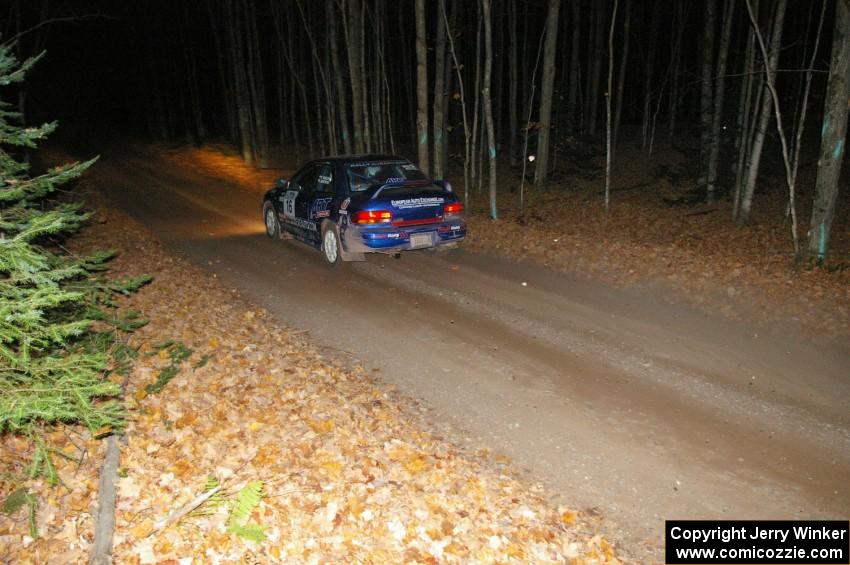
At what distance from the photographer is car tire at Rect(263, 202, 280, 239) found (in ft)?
41.5

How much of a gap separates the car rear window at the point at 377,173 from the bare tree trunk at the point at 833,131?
276 inches

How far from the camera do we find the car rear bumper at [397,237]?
372 inches

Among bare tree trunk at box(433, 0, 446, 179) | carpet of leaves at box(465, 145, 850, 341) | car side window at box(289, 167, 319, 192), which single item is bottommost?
carpet of leaves at box(465, 145, 850, 341)

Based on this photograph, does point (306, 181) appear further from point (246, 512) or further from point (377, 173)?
point (246, 512)

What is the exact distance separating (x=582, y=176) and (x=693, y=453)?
60.0ft

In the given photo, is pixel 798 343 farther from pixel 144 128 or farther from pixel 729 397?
pixel 144 128

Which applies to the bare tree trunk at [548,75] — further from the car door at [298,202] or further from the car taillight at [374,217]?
the car taillight at [374,217]

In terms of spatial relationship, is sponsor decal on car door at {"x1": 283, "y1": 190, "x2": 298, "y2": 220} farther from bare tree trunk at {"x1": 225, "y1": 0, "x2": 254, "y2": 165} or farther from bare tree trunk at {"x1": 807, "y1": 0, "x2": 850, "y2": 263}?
bare tree trunk at {"x1": 225, "y1": 0, "x2": 254, "y2": 165}

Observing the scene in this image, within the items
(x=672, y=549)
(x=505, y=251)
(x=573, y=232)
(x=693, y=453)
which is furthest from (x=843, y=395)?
(x=573, y=232)

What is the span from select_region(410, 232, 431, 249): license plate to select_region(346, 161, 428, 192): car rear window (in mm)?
1248

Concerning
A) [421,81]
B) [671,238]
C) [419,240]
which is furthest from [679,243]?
[421,81]

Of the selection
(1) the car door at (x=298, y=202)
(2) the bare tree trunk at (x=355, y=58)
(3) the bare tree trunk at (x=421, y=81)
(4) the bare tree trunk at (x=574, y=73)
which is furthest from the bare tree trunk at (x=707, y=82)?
(1) the car door at (x=298, y=202)

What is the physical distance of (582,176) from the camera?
21.3 meters

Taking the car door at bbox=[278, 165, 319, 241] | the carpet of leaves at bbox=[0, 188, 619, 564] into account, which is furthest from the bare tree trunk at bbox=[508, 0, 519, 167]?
the carpet of leaves at bbox=[0, 188, 619, 564]
